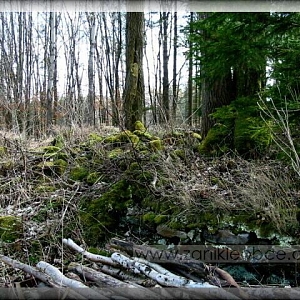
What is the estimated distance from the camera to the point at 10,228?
9.05ft

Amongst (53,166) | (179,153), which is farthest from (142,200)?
(53,166)

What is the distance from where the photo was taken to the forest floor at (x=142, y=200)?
7.89 ft

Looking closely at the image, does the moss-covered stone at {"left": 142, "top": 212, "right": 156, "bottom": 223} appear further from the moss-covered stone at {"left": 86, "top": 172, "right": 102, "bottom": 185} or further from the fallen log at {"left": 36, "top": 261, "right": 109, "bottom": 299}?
the fallen log at {"left": 36, "top": 261, "right": 109, "bottom": 299}

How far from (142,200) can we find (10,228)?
1.13 meters

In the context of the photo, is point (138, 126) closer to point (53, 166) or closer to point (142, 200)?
point (53, 166)

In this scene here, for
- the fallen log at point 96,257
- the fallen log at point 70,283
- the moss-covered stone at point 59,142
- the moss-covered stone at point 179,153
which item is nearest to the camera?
the fallen log at point 70,283

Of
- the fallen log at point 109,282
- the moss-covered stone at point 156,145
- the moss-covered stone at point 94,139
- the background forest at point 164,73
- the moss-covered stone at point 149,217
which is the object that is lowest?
the fallen log at point 109,282

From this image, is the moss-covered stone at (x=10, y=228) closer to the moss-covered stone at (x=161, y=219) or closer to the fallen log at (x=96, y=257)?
the fallen log at (x=96, y=257)

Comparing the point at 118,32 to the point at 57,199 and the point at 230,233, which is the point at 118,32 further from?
the point at 230,233

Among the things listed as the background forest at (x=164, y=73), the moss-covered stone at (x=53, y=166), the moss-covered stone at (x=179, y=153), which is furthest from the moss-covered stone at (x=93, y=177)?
the moss-covered stone at (x=179, y=153)

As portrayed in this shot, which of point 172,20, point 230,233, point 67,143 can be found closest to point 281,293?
point 230,233

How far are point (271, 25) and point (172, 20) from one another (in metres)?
7.31

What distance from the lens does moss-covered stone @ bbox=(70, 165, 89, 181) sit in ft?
11.8

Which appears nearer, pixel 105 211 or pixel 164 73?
pixel 105 211
